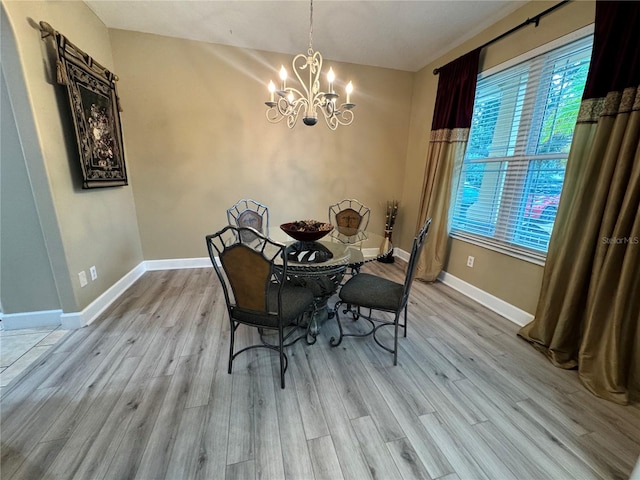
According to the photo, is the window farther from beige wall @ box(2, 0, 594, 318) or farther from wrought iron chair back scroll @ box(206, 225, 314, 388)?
wrought iron chair back scroll @ box(206, 225, 314, 388)

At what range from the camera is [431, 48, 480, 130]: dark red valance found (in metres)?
2.60

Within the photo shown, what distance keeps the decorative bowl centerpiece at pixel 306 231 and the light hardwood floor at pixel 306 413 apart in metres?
0.82

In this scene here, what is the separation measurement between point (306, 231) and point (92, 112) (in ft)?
7.28

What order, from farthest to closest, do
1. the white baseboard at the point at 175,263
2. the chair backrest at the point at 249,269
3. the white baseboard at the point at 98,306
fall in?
the white baseboard at the point at 175,263, the white baseboard at the point at 98,306, the chair backrest at the point at 249,269

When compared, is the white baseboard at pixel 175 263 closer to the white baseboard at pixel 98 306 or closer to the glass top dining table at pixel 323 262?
the white baseboard at pixel 98 306

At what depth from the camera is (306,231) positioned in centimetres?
190

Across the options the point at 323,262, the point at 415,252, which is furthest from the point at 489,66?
the point at 323,262

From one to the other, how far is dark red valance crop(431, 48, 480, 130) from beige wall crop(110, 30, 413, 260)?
79cm

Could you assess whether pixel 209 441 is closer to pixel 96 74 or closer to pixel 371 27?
pixel 96 74

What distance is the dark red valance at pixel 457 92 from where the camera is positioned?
260cm

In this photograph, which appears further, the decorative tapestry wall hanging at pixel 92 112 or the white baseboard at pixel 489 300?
the white baseboard at pixel 489 300

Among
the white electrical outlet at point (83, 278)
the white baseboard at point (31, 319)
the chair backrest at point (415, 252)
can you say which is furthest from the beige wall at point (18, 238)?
the chair backrest at point (415, 252)

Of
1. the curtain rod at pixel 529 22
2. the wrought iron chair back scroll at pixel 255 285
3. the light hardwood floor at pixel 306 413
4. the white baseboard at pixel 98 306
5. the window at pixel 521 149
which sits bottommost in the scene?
the light hardwood floor at pixel 306 413

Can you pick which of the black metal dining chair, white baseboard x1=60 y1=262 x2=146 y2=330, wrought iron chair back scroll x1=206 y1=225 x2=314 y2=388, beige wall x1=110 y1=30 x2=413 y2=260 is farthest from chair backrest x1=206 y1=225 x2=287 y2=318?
beige wall x1=110 y1=30 x2=413 y2=260
